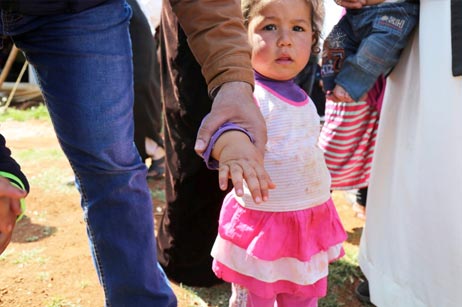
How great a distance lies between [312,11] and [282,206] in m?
0.76

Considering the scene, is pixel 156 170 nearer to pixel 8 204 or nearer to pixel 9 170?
pixel 9 170

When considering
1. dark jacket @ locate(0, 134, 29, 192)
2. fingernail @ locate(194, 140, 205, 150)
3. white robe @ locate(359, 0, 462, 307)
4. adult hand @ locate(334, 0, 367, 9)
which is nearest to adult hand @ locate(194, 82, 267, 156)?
fingernail @ locate(194, 140, 205, 150)

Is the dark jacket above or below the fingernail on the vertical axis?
below

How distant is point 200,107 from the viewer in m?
2.29

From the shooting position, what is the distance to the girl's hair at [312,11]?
2021 mm

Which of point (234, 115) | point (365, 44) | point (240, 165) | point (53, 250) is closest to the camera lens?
point (240, 165)

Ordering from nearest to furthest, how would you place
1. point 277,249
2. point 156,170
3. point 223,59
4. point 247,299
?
point 223,59, point 277,249, point 247,299, point 156,170

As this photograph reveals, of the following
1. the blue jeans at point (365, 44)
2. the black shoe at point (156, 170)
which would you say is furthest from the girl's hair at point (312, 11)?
the black shoe at point (156, 170)

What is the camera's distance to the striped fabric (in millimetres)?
2758

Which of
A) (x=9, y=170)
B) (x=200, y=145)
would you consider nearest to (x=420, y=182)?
(x=200, y=145)

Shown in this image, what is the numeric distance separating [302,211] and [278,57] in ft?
1.83

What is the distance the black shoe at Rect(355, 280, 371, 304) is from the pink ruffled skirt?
747mm

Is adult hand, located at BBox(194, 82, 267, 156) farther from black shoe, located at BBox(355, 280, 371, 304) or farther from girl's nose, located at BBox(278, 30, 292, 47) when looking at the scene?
black shoe, located at BBox(355, 280, 371, 304)

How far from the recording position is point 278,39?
199 centimetres
